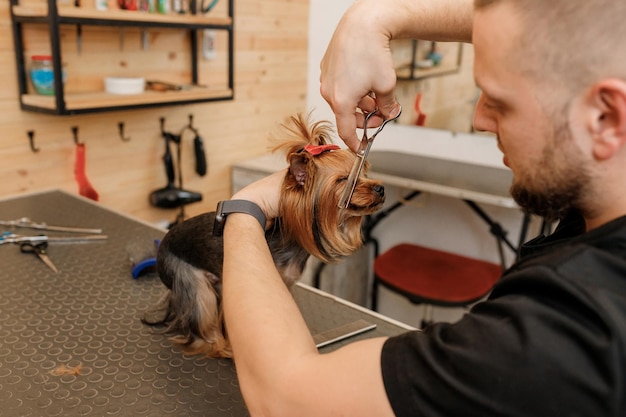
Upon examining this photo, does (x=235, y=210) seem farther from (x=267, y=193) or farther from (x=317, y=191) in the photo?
(x=317, y=191)

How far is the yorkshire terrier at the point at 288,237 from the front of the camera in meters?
1.16

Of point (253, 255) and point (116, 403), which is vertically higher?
point (253, 255)

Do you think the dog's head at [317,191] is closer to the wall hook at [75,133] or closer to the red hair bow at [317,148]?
the red hair bow at [317,148]

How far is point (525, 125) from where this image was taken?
64cm

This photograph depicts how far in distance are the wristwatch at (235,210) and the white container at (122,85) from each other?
1.32m

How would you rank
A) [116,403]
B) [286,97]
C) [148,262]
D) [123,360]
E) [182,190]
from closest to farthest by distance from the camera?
[116,403] < [123,360] < [148,262] < [182,190] < [286,97]

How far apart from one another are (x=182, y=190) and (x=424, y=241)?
1.48 meters

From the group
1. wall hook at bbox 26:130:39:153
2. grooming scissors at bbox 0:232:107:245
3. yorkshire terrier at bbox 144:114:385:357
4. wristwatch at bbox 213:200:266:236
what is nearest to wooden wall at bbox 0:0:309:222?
wall hook at bbox 26:130:39:153

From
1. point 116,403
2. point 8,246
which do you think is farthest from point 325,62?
point 8,246

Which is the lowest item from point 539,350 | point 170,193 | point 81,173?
point 170,193

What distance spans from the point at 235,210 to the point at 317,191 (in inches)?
8.8

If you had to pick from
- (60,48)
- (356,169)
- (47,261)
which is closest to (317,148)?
(356,169)

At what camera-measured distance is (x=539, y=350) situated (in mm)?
Result: 558

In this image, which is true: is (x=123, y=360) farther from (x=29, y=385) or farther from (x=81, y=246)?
(x=81, y=246)
